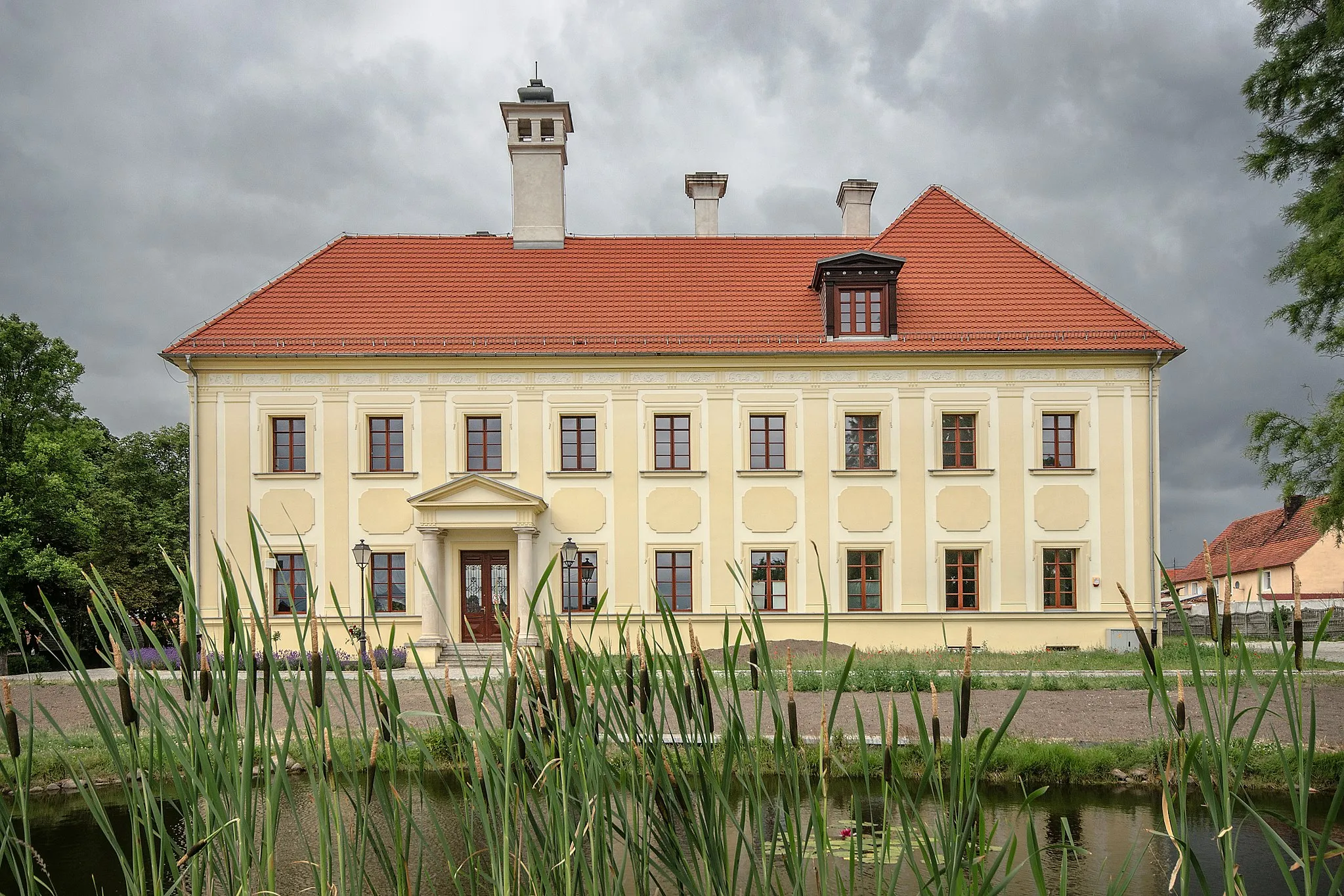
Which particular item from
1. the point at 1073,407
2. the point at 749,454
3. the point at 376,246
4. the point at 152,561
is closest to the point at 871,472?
the point at 749,454

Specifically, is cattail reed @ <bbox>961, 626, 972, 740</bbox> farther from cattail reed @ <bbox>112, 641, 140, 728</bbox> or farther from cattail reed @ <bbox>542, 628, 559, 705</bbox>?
cattail reed @ <bbox>112, 641, 140, 728</bbox>

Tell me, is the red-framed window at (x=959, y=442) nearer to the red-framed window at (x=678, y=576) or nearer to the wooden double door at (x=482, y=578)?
the red-framed window at (x=678, y=576)

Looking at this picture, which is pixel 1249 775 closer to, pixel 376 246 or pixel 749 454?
pixel 749 454

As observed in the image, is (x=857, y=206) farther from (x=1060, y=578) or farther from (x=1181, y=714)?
(x=1181, y=714)

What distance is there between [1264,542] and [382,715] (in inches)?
2114

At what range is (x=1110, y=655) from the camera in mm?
20266

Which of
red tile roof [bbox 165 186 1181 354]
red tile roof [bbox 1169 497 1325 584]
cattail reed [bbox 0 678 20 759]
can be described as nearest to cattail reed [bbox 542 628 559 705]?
cattail reed [bbox 0 678 20 759]

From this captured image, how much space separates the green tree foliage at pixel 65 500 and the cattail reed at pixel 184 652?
78.3ft

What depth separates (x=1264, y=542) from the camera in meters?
48.3

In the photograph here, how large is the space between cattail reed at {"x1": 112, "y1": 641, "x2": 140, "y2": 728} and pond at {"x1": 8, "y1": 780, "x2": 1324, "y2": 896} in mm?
3241

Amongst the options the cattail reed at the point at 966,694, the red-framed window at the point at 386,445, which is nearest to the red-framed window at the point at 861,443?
the red-framed window at the point at 386,445

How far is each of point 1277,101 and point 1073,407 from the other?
33.9 feet

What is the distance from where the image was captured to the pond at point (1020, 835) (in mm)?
6148

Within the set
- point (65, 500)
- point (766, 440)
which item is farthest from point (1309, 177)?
point (65, 500)
